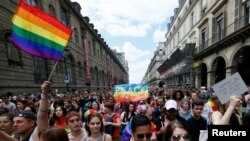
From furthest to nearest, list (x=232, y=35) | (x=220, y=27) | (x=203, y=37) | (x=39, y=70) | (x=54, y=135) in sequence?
(x=203, y=37) < (x=220, y=27) < (x=232, y=35) < (x=39, y=70) < (x=54, y=135)

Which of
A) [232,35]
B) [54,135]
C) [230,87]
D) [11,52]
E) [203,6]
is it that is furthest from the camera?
[203,6]

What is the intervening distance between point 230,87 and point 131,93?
652cm

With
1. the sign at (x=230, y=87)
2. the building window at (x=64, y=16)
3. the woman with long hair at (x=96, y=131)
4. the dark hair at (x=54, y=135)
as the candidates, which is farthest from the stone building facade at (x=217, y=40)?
the dark hair at (x=54, y=135)

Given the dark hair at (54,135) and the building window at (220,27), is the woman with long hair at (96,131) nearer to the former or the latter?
the dark hair at (54,135)

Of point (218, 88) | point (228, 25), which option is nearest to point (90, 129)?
point (218, 88)

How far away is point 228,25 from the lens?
20484mm

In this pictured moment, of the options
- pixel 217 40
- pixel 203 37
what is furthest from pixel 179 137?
pixel 203 37

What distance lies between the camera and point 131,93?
31.1 ft

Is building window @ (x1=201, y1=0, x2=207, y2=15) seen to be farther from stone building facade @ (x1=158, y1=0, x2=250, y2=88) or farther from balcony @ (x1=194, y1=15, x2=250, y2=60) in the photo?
balcony @ (x1=194, y1=15, x2=250, y2=60)

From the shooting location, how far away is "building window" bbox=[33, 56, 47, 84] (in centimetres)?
1627

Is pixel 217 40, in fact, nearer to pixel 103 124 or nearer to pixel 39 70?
pixel 39 70

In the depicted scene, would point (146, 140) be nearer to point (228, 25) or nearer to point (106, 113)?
point (106, 113)

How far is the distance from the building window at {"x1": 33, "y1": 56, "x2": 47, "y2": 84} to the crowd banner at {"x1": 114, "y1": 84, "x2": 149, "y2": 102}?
8647 millimetres

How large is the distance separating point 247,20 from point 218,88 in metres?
15.9
